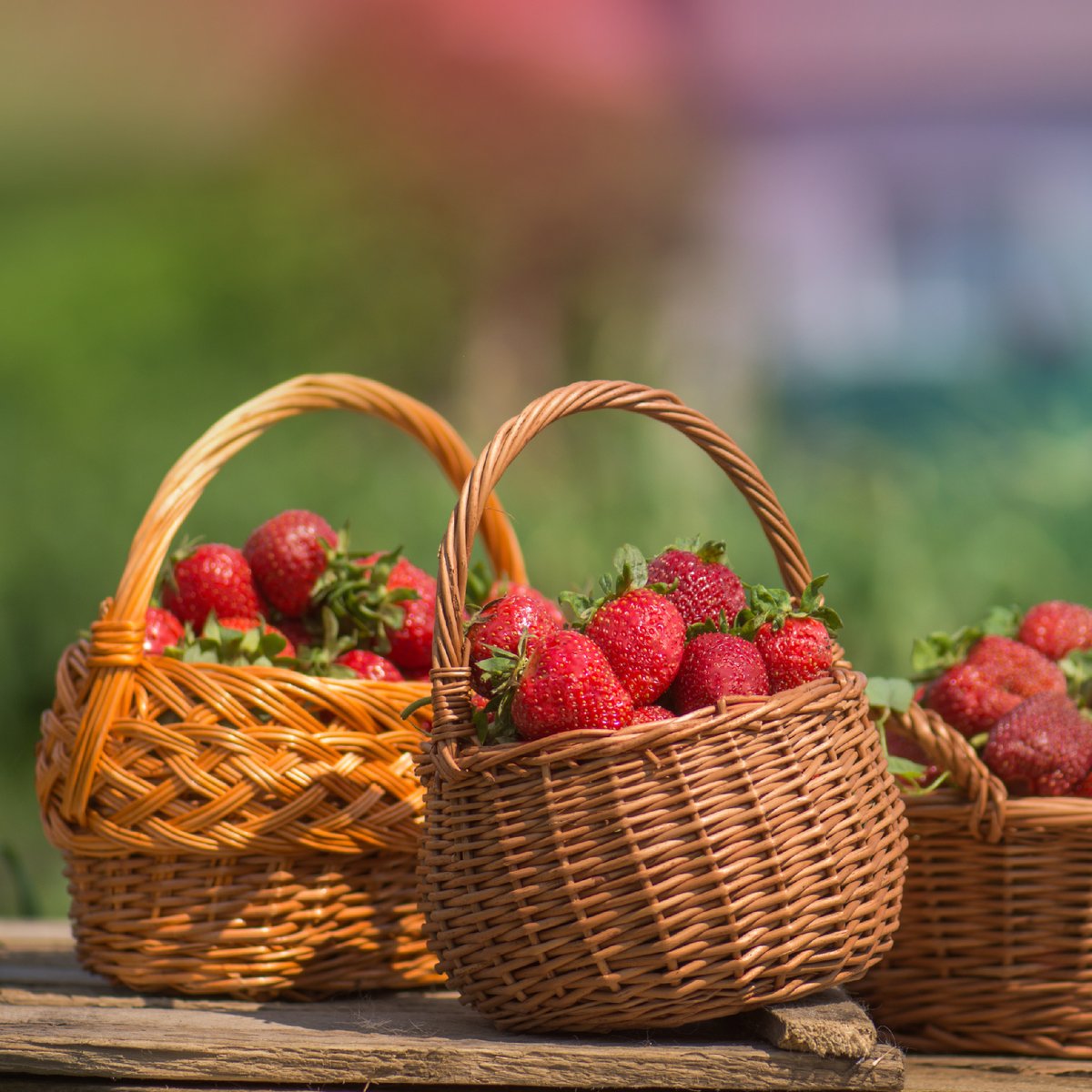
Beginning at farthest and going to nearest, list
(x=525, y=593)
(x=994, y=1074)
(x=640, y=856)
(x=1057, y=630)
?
(x=1057, y=630) < (x=525, y=593) < (x=994, y=1074) < (x=640, y=856)

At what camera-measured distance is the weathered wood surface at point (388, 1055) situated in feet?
3.03

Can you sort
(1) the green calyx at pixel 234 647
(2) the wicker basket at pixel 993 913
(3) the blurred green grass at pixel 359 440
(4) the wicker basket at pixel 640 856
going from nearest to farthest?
1. (4) the wicker basket at pixel 640 856
2. (2) the wicker basket at pixel 993 913
3. (1) the green calyx at pixel 234 647
4. (3) the blurred green grass at pixel 359 440

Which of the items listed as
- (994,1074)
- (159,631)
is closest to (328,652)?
(159,631)

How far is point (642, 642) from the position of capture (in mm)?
951

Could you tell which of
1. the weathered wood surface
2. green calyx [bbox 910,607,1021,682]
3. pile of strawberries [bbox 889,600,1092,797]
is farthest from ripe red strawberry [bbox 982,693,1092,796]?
the weathered wood surface

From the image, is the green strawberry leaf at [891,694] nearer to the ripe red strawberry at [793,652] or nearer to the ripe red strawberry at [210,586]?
the ripe red strawberry at [793,652]

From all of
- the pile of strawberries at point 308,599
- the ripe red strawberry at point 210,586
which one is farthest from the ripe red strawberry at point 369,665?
the ripe red strawberry at point 210,586

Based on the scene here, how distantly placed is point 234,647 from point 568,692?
46cm

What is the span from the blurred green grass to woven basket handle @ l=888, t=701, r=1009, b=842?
98cm

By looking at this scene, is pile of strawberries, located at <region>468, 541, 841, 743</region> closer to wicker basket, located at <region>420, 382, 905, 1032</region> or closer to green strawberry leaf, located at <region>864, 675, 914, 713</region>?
wicker basket, located at <region>420, 382, 905, 1032</region>

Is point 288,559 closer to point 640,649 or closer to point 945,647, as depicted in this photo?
point 640,649

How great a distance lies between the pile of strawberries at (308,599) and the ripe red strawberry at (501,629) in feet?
0.89

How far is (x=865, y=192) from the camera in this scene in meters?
2.83

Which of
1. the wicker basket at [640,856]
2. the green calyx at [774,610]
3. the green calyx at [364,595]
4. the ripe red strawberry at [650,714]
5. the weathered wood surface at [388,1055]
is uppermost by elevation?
the green calyx at [774,610]
